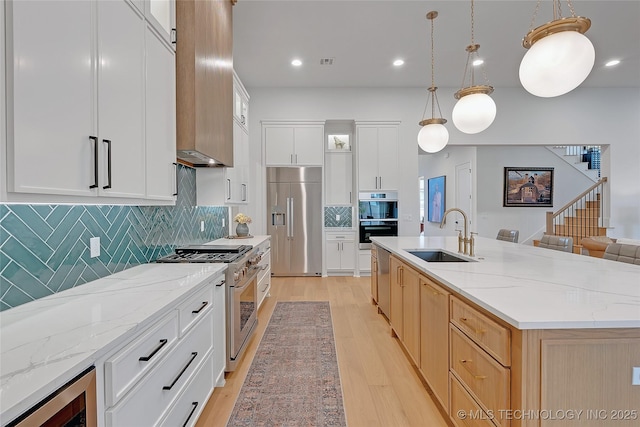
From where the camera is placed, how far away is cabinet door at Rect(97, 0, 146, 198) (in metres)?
1.37

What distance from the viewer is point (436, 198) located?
9195 millimetres

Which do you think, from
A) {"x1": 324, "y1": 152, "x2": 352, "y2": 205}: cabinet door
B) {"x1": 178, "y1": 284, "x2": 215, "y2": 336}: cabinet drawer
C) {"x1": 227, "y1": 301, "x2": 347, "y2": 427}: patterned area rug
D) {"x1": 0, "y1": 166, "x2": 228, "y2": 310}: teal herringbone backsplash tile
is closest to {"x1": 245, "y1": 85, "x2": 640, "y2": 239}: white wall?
{"x1": 324, "y1": 152, "x2": 352, "y2": 205}: cabinet door

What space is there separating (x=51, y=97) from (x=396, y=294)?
267 centimetres

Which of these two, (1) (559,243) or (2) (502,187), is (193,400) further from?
(2) (502,187)

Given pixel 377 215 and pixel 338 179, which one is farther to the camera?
pixel 338 179

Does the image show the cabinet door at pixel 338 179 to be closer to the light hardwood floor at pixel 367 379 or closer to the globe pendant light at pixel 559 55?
the light hardwood floor at pixel 367 379

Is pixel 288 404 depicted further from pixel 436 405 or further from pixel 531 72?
→ pixel 531 72

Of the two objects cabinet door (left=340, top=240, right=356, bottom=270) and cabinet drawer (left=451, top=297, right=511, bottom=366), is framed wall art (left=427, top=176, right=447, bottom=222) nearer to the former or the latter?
cabinet door (left=340, top=240, right=356, bottom=270)

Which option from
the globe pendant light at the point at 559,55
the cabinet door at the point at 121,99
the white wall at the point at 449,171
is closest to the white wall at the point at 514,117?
the white wall at the point at 449,171

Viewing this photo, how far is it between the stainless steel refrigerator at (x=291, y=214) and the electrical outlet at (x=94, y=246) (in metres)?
3.83

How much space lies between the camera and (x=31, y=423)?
72 centimetres

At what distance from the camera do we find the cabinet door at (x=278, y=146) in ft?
18.4

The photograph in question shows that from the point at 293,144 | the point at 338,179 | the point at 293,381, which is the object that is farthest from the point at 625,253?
the point at 293,144

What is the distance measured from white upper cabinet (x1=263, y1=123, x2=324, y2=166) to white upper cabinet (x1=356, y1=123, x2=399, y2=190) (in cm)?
75
